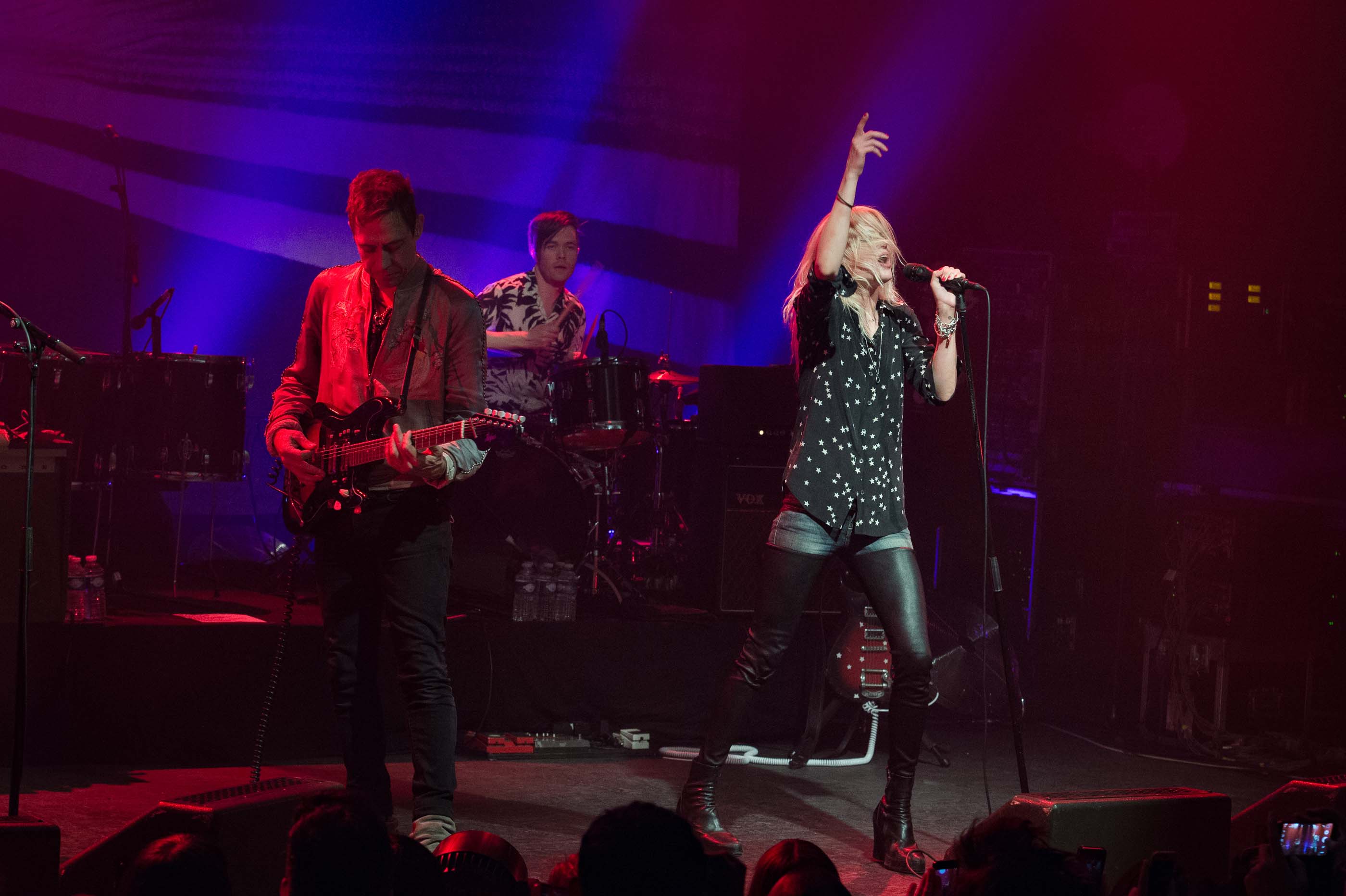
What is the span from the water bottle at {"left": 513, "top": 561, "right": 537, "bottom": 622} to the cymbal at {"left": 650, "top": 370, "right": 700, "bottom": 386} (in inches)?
54.9

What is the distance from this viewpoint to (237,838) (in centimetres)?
272

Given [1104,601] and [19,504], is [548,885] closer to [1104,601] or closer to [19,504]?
[19,504]

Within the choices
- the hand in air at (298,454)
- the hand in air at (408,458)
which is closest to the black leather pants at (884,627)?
the hand in air at (408,458)

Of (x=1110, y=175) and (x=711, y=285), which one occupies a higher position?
(x=1110, y=175)

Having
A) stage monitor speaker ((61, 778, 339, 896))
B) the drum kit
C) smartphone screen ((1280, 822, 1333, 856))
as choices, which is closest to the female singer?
stage monitor speaker ((61, 778, 339, 896))

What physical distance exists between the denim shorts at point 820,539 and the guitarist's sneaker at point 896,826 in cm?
78

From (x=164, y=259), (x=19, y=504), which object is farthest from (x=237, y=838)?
(x=164, y=259)

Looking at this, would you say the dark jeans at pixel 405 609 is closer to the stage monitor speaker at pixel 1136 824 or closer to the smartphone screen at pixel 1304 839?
the stage monitor speaker at pixel 1136 824

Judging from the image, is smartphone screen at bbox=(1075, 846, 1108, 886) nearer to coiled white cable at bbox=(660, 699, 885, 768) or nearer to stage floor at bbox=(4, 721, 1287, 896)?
stage floor at bbox=(4, 721, 1287, 896)

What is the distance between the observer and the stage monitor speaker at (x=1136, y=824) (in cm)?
309

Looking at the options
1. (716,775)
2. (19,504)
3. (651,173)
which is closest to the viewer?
(716,775)

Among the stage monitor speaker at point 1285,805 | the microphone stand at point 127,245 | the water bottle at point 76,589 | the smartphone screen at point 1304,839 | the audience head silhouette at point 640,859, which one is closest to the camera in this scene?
the audience head silhouette at point 640,859

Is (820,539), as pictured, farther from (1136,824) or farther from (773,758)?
(773,758)

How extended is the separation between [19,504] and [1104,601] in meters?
5.40
